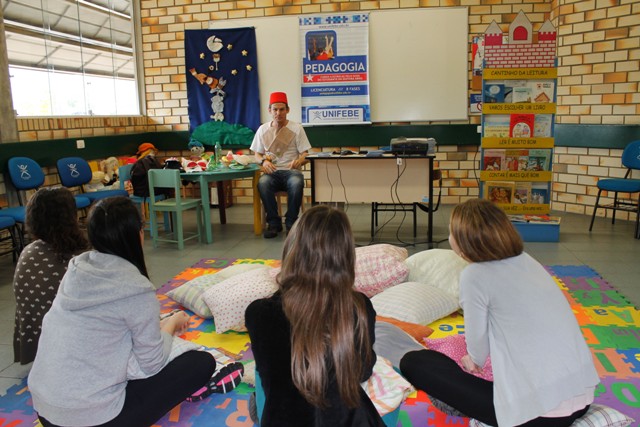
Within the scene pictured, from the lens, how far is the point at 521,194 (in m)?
5.09

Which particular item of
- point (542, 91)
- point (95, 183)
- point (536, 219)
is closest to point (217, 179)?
point (95, 183)

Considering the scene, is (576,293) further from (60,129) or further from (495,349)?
(60,129)

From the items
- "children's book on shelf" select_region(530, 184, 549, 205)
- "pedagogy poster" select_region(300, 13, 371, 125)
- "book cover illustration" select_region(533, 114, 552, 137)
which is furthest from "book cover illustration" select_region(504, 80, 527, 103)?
"pedagogy poster" select_region(300, 13, 371, 125)

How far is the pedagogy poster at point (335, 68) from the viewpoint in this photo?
6.74 meters

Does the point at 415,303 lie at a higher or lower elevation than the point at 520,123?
lower

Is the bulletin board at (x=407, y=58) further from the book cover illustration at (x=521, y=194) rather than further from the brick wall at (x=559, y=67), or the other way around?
the book cover illustration at (x=521, y=194)

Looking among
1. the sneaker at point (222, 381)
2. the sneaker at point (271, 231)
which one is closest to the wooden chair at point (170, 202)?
the sneaker at point (271, 231)

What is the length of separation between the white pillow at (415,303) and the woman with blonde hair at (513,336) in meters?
1.05

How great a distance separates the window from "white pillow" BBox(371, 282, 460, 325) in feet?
13.9

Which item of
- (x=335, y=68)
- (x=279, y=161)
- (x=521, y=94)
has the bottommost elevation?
(x=279, y=161)

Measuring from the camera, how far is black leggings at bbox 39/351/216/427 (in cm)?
184

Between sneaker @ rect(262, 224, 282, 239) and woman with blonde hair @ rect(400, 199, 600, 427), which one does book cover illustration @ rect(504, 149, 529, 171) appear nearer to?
sneaker @ rect(262, 224, 282, 239)

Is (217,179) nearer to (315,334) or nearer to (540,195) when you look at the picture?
(540,195)

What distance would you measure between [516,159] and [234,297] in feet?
10.7
